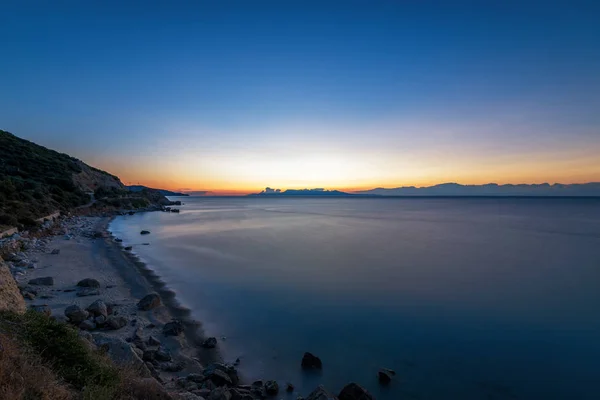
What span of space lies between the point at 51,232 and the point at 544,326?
30.4 metres

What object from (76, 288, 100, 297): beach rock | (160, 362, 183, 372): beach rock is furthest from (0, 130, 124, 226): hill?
(160, 362, 183, 372): beach rock

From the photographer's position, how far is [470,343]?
1064 centimetres

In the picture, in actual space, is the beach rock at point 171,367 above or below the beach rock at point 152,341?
below

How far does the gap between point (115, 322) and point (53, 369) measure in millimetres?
5249

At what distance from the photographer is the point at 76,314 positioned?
9.42 m

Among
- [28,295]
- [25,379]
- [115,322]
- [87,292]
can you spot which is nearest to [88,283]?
[87,292]

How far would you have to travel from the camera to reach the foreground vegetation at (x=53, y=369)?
12.5ft

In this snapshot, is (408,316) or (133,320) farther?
(408,316)

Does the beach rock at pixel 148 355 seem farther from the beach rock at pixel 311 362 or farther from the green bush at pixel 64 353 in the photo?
the beach rock at pixel 311 362

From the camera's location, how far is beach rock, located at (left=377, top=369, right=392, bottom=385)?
8.38 metres

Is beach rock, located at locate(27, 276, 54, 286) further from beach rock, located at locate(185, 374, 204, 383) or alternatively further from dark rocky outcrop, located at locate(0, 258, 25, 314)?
beach rock, located at locate(185, 374, 204, 383)

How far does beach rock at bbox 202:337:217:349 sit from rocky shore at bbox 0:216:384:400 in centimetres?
3

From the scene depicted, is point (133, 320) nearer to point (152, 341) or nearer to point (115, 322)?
point (115, 322)

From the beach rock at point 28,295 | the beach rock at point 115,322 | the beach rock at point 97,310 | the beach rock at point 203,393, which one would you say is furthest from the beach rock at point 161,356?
the beach rock at point 28,295
